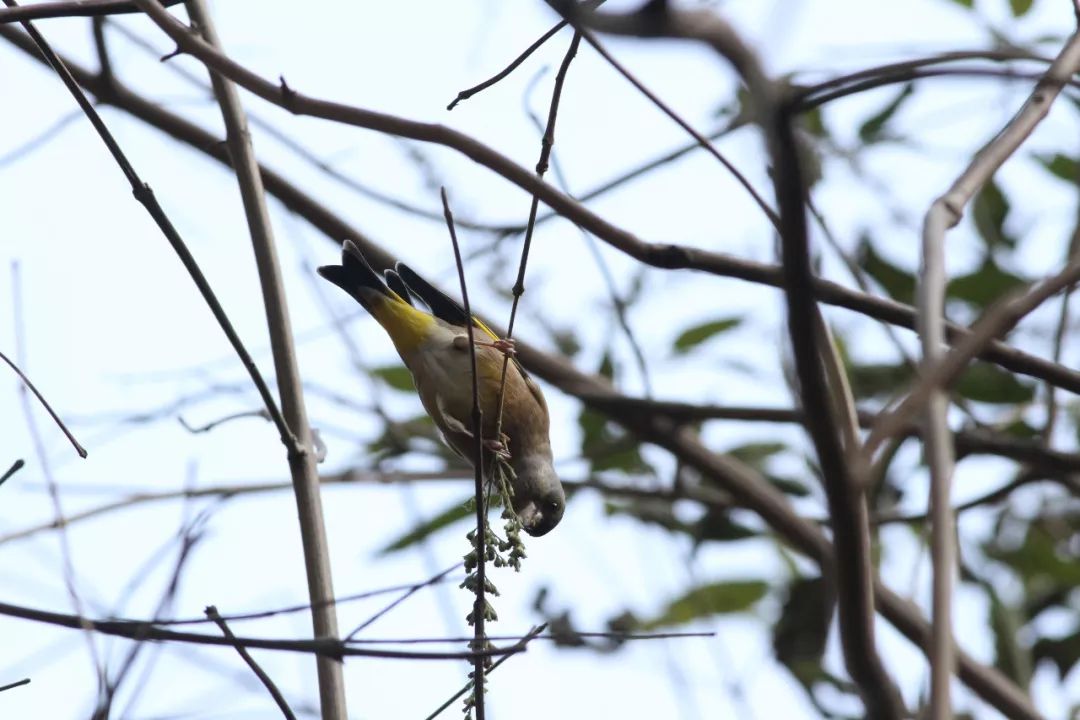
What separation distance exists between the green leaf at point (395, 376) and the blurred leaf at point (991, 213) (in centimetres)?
289

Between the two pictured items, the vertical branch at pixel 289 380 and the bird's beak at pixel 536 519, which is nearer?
the vertical branch at pixel 289 380

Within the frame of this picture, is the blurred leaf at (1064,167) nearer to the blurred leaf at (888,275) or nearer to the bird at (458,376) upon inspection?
the blurred leaf at (888,275)

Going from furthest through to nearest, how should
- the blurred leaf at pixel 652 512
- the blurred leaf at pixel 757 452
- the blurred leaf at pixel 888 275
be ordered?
the blurred leaf at pixel 757 452 < the blurred leaf at pixel 652 512 < the blurred leaf at pixel 888 275

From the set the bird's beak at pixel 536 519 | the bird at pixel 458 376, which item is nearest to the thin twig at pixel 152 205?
the bird at pixel 458 376

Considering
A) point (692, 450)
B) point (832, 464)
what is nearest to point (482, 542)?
point (832, 464)

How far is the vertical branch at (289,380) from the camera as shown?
2.61 m

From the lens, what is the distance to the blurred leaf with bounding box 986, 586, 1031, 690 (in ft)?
17.6

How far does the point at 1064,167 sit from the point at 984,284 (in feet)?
2.45

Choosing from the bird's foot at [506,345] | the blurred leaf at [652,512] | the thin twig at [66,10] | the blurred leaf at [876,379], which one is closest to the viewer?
the thin twig at [66,10]

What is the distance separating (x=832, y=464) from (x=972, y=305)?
4718 millimetres

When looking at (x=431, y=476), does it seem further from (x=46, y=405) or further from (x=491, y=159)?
(x=491, y=159)

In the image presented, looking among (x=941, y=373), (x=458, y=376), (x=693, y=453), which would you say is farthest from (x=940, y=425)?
(x=458, y=376)

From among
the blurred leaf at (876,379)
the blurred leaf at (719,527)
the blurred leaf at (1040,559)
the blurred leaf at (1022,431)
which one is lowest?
the blurred leaf at (1040,559)

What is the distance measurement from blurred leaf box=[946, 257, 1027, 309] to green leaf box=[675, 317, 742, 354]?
3.63ft
